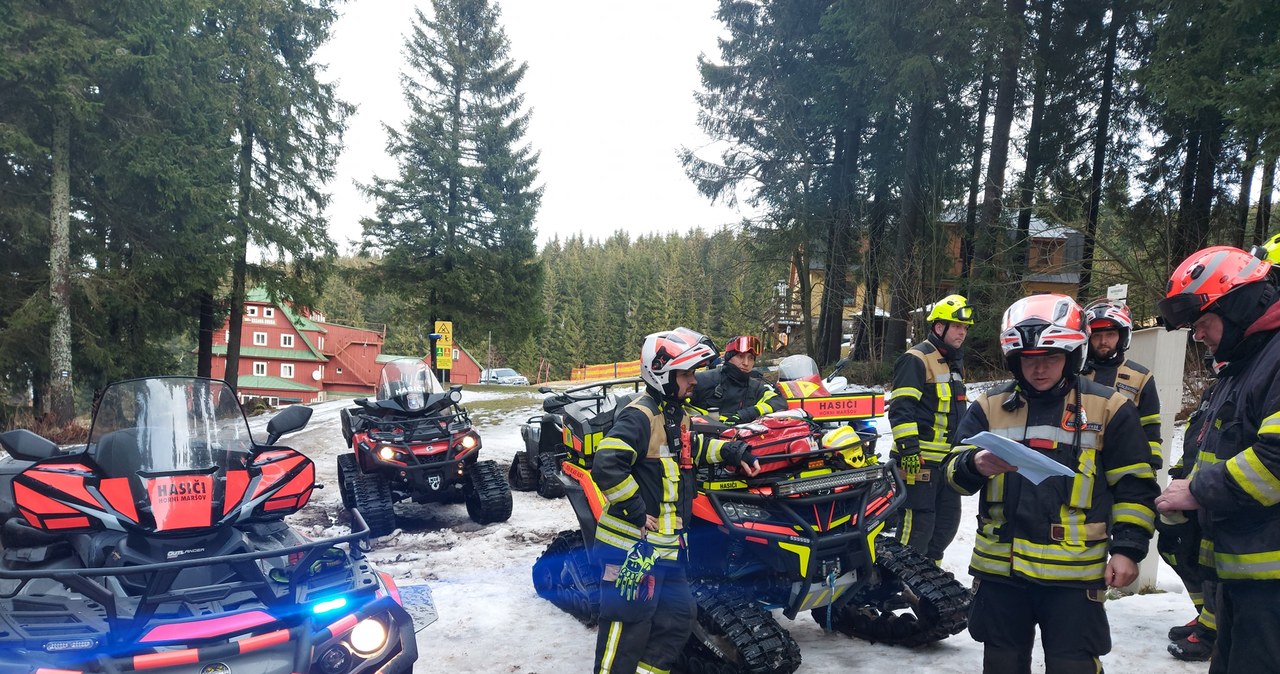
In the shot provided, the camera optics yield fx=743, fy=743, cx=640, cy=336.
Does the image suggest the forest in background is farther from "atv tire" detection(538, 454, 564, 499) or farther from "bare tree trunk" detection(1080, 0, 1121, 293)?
"atv tire" detection(538, 454, 564, 499)

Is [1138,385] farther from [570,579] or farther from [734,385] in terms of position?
[570,579]

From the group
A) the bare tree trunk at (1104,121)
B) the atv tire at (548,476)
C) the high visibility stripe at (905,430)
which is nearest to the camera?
the high visibility stripe at (905,430)

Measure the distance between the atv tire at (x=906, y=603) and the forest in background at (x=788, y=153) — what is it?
8.28 m

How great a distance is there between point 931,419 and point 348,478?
5.80 m

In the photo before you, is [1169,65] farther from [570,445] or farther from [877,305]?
[570,445]

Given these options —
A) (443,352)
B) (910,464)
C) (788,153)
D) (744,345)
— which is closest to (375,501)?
(744,345)

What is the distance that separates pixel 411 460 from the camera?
7.80 meters

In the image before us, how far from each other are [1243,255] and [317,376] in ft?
187

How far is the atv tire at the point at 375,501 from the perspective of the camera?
729cm

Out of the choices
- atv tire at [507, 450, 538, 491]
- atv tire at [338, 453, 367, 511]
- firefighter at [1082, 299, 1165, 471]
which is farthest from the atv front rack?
atv tire at [507, 450, 538, 491]

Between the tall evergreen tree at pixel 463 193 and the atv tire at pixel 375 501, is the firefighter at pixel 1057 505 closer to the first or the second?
the atv tire at pixel 375 501

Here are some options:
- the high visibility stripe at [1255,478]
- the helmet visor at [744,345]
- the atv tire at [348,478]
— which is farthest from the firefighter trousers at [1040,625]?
the atv tire at [348,478]

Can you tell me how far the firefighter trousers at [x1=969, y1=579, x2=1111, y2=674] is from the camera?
2775 mm

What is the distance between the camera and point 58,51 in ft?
44.6
